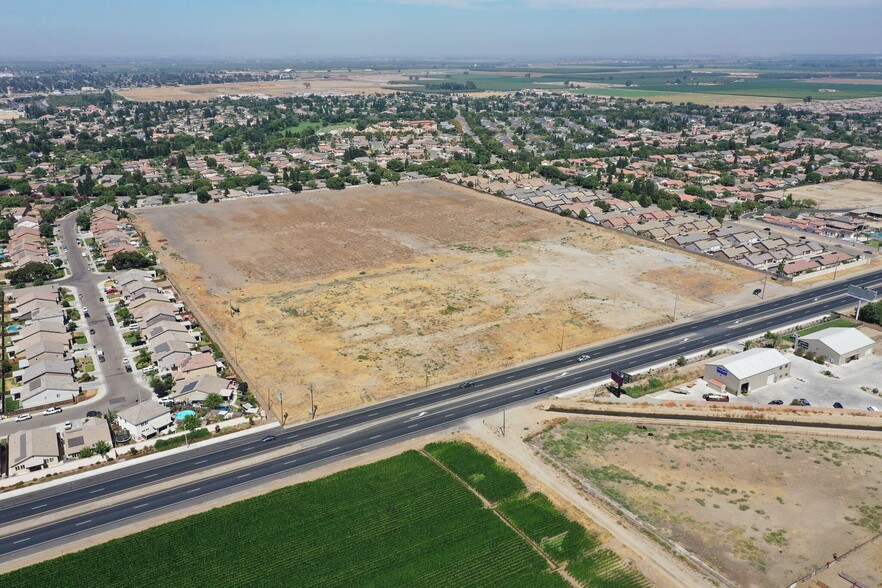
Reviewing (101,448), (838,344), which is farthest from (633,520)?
(101,448)

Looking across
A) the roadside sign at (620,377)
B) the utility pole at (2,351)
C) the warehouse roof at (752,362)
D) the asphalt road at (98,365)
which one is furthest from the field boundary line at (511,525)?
the utility pole at (2,351)

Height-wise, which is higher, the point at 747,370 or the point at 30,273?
the point at 30,273

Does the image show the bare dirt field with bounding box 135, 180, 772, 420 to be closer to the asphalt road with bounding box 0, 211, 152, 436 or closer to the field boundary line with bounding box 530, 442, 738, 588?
the asphalt road with bounding box 0, 211, 152, 436

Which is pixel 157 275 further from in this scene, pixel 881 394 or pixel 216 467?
pixel 881 394

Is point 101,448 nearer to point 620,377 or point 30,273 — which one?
point 620,377

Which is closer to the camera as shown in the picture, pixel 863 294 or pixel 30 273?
pixel 863 294

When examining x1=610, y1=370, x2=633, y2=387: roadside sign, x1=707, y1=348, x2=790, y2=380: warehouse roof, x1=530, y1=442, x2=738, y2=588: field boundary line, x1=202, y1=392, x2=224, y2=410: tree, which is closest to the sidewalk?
x1=202, y1=392, x2=224, y2=410: tree
